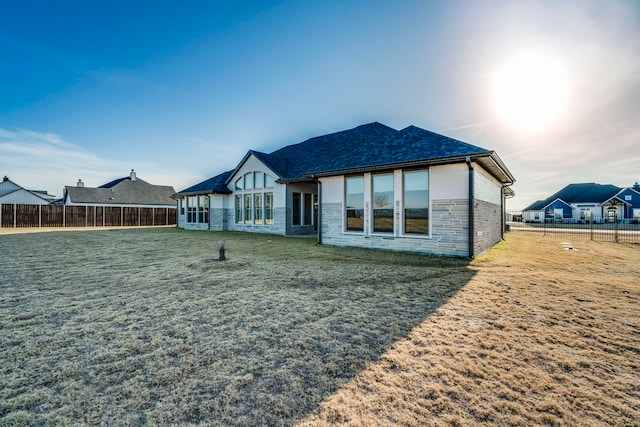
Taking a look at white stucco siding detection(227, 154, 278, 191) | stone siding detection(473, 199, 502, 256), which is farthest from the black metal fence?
white stucco siding detection(227, 154, 278, 191)

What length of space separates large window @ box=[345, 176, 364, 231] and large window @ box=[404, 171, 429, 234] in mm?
1910

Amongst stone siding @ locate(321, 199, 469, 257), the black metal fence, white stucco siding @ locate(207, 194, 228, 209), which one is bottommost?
the black metal fence

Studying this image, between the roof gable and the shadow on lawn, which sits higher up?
the roof gable

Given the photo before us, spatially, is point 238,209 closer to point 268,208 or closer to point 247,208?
point 247,208

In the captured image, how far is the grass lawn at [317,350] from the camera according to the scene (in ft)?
6.79

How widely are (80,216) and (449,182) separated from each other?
31557 millimetres

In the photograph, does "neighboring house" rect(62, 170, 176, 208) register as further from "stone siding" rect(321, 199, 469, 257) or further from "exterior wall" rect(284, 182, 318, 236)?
"stone siding" rect(321, 199, 469, 257)

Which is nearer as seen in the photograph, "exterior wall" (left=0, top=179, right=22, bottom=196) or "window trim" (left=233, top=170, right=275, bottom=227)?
"window trim" (left=233, top=170, right=275, bottom=227)

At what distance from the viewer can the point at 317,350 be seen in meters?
2.98

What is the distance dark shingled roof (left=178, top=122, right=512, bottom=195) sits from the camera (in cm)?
945

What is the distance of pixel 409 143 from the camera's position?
1107 cm

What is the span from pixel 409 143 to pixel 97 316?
11064 millimetres

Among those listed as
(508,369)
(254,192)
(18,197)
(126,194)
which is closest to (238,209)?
(254,192)

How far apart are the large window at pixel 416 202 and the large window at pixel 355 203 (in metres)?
1.91
